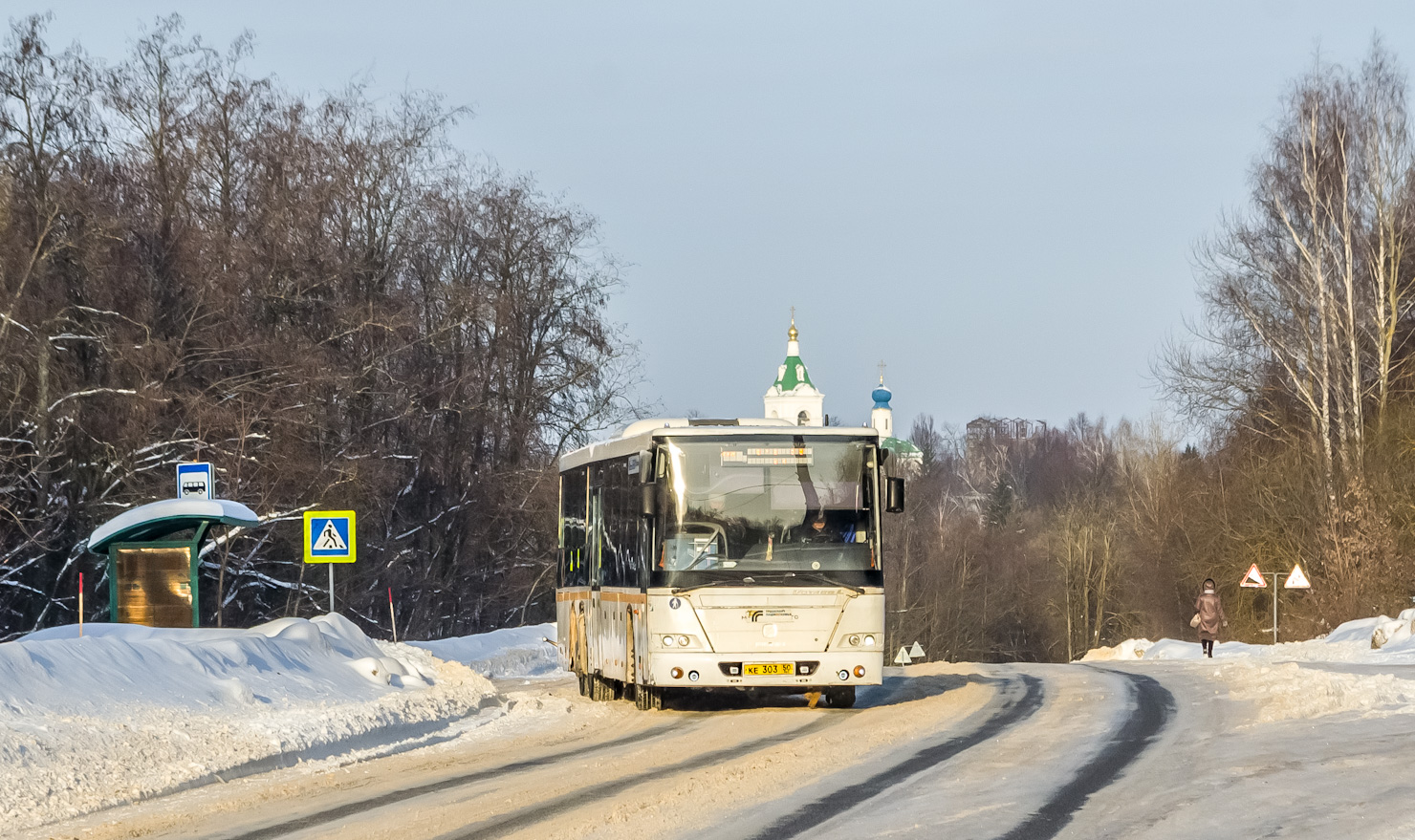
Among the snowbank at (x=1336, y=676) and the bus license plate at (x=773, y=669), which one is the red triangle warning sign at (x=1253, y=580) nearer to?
the snowbank at (x=1336, y=676)

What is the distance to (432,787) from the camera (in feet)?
37.3

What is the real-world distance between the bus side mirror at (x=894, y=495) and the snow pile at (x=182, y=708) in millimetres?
4924

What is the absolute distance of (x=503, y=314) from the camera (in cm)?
4525

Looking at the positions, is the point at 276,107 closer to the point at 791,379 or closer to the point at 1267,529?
the point at 1267,529

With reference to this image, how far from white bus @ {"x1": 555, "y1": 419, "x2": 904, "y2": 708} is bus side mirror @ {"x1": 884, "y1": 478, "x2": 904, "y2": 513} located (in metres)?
0.02

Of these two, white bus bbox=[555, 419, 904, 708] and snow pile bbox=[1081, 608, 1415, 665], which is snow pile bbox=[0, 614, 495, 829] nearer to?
white bus bbox=[555, 419, 904, 708]

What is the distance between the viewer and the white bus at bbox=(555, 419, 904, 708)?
664 inches

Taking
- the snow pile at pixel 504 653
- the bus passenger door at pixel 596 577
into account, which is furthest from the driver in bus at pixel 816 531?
the snow pile at pixel 504 653

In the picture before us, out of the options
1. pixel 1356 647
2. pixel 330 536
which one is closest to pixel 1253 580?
pixel 1356 647

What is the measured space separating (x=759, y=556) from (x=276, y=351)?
21.3 meters

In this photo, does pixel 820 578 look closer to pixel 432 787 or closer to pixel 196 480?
pixel 432 787

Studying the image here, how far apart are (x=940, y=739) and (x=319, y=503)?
24590mm

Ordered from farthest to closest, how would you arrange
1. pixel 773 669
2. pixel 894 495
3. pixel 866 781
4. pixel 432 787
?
pixel 773 669
pixel 894 495
pixel 432 787
pixel 866 781

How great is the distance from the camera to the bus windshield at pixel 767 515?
55.7ft
